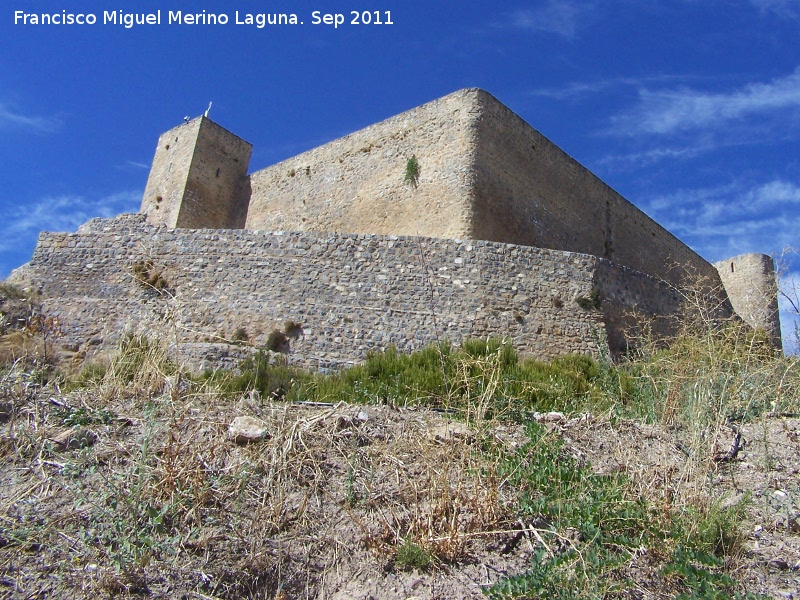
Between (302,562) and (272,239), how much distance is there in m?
8.26

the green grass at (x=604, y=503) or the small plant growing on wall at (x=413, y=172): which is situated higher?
the small plant growing on wall at (x=413, y=172)

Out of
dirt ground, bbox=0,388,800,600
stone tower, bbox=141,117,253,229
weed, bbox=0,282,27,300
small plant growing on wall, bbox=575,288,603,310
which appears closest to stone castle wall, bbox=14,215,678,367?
small plant growing on wall, bbox=575,288,603,310

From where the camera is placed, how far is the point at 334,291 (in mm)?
10742

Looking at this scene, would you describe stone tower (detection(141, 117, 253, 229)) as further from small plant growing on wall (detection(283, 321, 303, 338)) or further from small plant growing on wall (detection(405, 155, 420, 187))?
small plant growing on wall (detection(283, 321, 303, 338))

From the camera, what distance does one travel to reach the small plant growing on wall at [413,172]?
1504 centimetres

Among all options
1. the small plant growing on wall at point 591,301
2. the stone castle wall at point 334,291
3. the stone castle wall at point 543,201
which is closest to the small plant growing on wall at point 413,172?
the stone castle wall at point 543,201

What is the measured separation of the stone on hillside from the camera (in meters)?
4.63

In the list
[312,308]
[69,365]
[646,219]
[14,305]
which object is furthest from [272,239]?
[646,219]

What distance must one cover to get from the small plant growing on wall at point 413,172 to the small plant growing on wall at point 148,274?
6187 mm

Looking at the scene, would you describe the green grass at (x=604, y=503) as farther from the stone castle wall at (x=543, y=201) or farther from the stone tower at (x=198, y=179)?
the stone tower at (x=198, y=179)

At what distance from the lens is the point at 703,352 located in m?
5.35

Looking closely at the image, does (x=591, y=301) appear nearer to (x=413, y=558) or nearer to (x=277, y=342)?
(x=277, y=342)

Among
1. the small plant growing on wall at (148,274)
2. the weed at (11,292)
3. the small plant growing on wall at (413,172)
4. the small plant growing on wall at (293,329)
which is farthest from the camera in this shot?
the small plant growing on wall at (413,172)

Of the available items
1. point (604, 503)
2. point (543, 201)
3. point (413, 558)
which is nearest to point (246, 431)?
point (413, 558)
